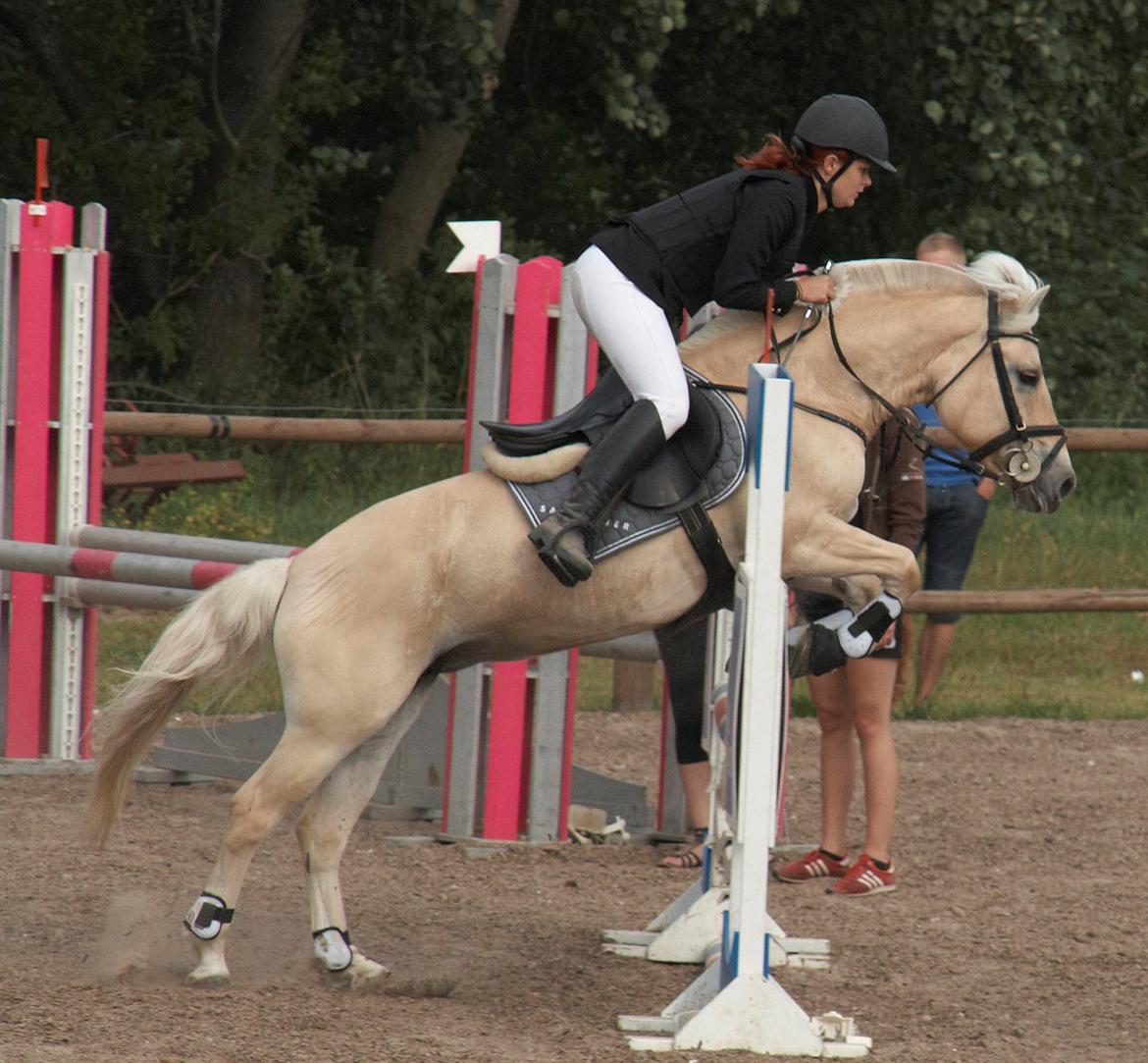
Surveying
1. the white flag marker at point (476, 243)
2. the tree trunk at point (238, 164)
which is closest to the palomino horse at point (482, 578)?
the white flag marker at point (476, 243)

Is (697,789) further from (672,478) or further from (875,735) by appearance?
(672,478)

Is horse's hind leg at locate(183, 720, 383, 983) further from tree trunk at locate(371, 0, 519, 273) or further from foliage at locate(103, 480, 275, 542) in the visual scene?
tree trunk at locate(371, 0, 519, 273)

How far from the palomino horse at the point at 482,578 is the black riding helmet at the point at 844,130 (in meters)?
0.31

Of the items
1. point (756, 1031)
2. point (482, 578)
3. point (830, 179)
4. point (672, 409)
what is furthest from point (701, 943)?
point (830, 179)

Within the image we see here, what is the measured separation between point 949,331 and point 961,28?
7949mm

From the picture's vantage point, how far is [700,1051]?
4.13 m

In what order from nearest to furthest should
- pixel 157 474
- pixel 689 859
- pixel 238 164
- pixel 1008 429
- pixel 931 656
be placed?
pixel 1008 429 < pixel 689 859 < pixel 931 656 < pixel 157 474 < pixel 238 164

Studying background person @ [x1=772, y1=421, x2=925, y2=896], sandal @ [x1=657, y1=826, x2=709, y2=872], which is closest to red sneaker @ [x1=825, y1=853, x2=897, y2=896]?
background person @ [x1=772, y1=421, x2=925, y2=896]

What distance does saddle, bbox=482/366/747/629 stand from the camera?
450 centimetres

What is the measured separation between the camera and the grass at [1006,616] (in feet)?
29.0

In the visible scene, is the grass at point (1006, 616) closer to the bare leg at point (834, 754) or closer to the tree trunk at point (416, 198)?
the tree trunk at point (416, 198)

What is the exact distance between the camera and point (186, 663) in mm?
4715

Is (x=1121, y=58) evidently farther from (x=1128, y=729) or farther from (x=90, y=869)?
(x=90, y=869)

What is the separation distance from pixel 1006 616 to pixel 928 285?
602cm
